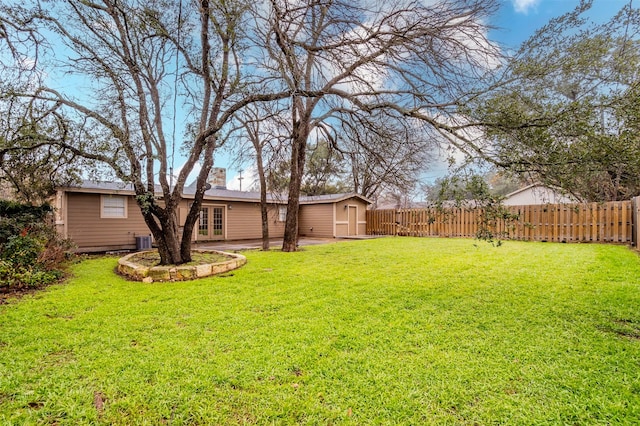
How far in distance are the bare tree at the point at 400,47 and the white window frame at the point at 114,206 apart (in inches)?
333

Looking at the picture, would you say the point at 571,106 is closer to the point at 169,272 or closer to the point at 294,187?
the point at 169,272

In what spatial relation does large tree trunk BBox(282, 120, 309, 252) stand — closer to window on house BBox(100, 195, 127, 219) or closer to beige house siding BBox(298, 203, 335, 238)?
window on house BBox(100, 195, 127, 219)

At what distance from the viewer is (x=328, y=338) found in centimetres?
294

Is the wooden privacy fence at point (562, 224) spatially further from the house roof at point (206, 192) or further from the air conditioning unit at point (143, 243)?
the air conditioning unit at point (143, 243)

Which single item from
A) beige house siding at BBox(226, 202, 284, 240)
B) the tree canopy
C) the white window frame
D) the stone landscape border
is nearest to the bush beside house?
the stone landscape border

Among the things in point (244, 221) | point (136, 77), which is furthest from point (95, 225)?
point (136, 77)

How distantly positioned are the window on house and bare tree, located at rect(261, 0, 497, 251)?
8475 mm

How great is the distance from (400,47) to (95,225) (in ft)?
36.2

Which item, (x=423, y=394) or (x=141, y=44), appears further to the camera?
(x=141, y=44)

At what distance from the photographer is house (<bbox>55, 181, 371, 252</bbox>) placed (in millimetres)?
9836

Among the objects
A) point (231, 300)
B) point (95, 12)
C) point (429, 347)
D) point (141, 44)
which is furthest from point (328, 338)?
point (95, 12)

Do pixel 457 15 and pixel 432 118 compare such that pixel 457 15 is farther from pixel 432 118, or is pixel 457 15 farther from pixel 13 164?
pixel 13 164

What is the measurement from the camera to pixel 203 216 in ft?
43.6

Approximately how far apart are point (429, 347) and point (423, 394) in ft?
2.40
